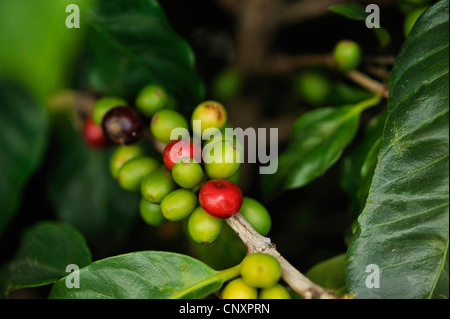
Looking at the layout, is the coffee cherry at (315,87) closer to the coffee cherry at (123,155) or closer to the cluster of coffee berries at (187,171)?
the cluster of coffee berries at (187,171)

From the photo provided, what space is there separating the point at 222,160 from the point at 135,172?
0.33 metres

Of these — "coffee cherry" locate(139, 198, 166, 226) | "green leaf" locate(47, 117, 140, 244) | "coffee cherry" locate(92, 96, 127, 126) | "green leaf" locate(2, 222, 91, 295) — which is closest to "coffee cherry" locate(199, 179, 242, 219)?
"coffee cherry" locate(139, 198, 166, 226)

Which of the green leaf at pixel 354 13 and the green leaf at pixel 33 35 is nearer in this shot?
the green leaf at pixel 33 35

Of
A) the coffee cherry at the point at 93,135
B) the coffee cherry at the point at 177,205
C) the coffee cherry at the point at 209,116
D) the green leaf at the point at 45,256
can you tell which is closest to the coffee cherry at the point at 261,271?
→ the coffee cherry at the point at 177,205

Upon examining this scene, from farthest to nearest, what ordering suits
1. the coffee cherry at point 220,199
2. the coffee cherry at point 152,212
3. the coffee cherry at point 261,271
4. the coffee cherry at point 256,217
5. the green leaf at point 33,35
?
the coffee cherry at point 152,212 → the coffee cherry at point 256,217 → the coffee cherry at point 220,199 → the coffee cherry at point 261,271 → the green leaf at point 33,35

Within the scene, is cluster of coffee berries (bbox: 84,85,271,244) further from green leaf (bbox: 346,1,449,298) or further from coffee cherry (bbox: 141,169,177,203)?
green leaf (bbox: 346,1,449,298)

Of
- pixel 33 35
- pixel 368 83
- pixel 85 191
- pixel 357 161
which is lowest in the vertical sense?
pixel 33 35

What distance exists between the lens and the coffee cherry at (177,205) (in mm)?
1213

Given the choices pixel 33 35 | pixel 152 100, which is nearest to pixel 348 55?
pixel 152 100

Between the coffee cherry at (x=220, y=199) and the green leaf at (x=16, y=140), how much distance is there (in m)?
0.91

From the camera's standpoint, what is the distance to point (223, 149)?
1229mm

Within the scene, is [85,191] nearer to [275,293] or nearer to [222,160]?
[222,160]

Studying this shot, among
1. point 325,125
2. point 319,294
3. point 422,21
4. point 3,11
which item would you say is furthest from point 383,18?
point 3,11

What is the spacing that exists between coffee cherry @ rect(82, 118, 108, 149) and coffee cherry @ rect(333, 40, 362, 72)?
3.11ft
